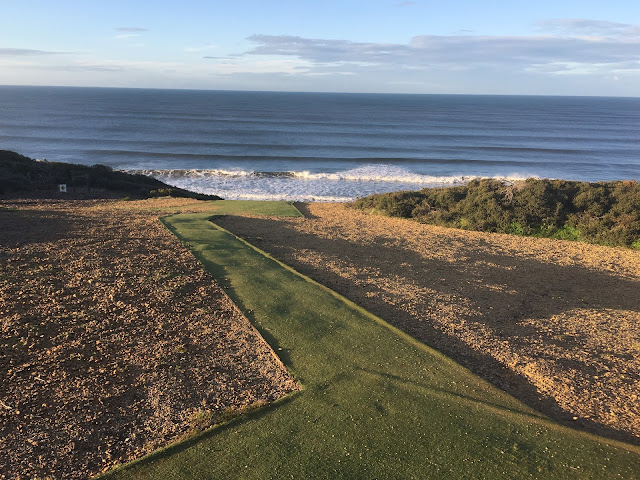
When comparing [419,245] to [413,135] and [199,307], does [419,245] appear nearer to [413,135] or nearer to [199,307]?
[199,307]

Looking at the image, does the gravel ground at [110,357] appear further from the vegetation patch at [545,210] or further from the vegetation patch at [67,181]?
the vegetation patch at [67,181]

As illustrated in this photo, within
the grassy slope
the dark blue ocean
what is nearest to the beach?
the grassy slope

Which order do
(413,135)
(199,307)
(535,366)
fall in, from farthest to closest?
(413,135) < (199,307) < (535,366)

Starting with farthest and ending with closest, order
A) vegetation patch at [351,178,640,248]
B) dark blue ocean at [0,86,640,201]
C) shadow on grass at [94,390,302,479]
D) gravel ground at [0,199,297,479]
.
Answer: dark blue ocean at [0,86,640,201] → vegetation patch at [351,178,640,248] → gravel ground at [0,199,297,479] → shadow on grass at [94,390,302,479]

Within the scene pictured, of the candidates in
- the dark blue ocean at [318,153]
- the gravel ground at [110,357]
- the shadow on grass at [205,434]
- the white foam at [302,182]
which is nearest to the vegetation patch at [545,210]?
the white foam at [302,182]

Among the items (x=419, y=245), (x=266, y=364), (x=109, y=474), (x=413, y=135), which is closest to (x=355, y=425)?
(x=266, y=364)

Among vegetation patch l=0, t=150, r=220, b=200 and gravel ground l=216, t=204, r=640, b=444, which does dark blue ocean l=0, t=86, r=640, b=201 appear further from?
gravel ground l=216, t=204, r=640, b=444
